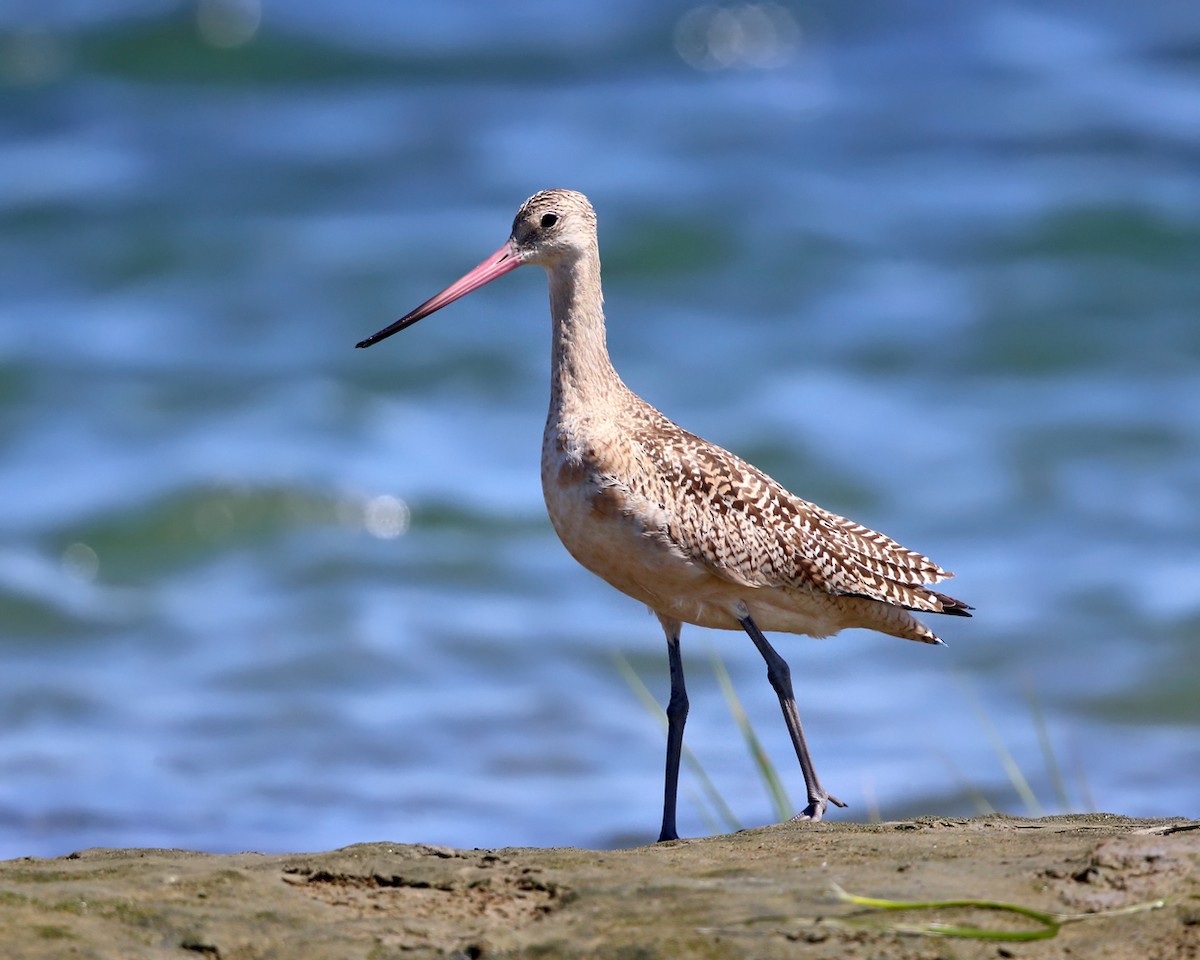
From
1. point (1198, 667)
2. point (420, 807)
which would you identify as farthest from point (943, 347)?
point (420, 807)

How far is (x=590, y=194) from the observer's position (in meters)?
18.2

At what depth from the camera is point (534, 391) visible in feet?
51.6

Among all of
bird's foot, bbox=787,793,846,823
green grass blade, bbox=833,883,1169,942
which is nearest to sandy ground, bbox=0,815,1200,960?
green grass blade, bbox=833,883,1169,942

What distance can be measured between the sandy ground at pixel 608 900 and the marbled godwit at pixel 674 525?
1.80 metres

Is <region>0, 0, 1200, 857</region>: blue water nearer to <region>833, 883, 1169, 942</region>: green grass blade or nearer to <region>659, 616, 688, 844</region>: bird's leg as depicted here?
<region>659, 616, 688, 844</region>: bird's leg

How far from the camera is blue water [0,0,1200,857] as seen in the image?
10.2 meters

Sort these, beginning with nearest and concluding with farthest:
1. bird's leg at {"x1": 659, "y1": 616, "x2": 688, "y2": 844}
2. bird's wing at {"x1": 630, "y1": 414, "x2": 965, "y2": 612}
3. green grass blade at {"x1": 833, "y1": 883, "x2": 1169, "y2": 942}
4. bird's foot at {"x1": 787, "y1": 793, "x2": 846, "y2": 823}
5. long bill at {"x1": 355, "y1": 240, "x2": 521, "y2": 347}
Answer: green grass blade at {"x1": 833, "y1": 883, "x2": 1169, "y2": 942}, bird's foot at {"x1": 787, "y1": 793, "x2": 846, "y2": 823}, bird's wing at {"x1": 630, "y1": 414, "x2": 965, "y2": 612}, bird's leg at {"x1": 659, "y1": 616, "x2": 688, "y2": 844}, long bill at {"x1": 355, "y1": 240, "x2": 521, "y2": 347}

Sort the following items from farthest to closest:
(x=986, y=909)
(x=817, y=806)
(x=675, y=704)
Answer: (x=675, y=704)
(x=817, y=806)
(x=986, y=909)

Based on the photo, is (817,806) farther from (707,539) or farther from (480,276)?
(480,276)

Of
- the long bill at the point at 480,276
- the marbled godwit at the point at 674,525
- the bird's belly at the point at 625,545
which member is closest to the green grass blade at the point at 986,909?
the marbled godwit at the point at 674,525

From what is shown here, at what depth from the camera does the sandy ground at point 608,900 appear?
148 inches

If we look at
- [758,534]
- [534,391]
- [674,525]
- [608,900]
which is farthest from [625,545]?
[534,391]

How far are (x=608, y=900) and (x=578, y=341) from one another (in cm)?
322

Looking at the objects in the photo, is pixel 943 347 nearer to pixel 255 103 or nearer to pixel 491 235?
pixel 491 235
